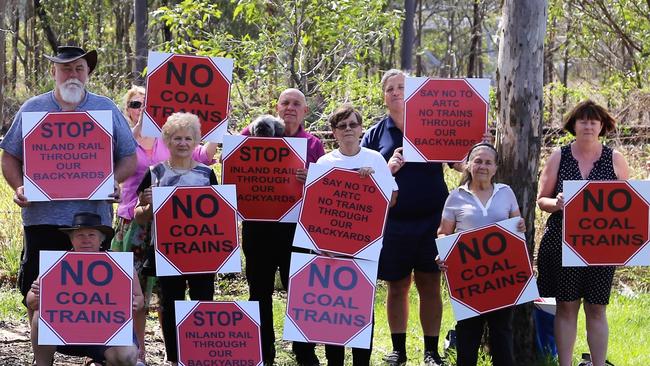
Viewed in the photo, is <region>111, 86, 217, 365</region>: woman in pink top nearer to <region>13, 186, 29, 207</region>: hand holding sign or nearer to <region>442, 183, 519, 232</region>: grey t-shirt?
<region>13, 186, 29, 207</region>: hand holding sign

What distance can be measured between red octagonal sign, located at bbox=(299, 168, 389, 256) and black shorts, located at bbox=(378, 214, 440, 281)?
61cm

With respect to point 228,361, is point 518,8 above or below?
above

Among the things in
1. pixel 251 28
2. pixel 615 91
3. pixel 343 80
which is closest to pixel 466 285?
pixel 343 80

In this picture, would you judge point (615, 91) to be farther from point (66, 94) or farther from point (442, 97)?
point (66, 94)

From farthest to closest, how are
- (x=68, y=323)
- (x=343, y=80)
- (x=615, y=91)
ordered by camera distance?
(x=615, y=91) < (x=343, y=80) < (x=68, y=323)

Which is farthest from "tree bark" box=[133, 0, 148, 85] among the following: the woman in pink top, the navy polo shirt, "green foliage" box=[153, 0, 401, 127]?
the navy polo shirt

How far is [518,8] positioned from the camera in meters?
7.21

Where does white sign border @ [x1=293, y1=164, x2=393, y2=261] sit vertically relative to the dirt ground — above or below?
above

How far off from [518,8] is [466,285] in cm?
205

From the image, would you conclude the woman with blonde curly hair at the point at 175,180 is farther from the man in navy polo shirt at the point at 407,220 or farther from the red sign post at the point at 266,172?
the man in navy polo shirt at the point at 407,220

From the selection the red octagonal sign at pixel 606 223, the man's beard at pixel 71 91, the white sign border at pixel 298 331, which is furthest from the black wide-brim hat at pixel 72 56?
the red octagonal sign at pixel 606 223

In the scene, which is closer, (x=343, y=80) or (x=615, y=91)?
(x=343, y=80)

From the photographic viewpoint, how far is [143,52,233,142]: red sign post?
6.88 meters

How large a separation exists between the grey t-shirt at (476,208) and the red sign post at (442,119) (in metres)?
0.46
